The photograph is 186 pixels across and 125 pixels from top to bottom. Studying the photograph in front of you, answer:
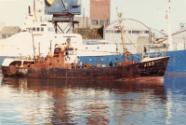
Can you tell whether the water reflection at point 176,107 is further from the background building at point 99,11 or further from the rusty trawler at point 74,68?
the background building at point 99,11

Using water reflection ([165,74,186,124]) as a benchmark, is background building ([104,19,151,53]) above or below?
above

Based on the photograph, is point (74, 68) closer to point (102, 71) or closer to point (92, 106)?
point (102, 71)

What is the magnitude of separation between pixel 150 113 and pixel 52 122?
7.29 metres

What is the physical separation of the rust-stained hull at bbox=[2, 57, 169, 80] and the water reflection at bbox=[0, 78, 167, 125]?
39.4 feet

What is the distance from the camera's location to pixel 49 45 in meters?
96.6

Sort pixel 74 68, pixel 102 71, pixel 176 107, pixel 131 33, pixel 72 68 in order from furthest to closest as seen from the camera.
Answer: pixel 131 33 < pixel 72 68 < pixel 74 68 < pixel 102 71 < pixel 176 107

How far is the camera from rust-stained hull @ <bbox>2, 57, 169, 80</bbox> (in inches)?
2844

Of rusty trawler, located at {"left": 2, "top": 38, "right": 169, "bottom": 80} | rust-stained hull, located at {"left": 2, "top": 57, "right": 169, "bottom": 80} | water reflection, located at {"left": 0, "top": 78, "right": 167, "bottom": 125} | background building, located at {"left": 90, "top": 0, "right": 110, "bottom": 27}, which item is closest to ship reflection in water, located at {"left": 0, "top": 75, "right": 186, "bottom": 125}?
water reflection, located at {"left": 0, "top": 78, "right": 167, "bottom": 125}

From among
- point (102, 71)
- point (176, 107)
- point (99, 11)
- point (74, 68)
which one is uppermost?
point (99, 11)

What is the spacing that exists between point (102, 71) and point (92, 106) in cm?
3101

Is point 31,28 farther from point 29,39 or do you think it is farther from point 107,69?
point 107,69

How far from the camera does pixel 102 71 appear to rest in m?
74.6

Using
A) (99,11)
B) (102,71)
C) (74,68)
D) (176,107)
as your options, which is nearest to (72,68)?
(74,68)

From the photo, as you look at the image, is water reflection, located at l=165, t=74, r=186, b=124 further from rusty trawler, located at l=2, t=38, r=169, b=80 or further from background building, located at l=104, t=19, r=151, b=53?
background building, located at l=104, t=19, r=151, b=53
